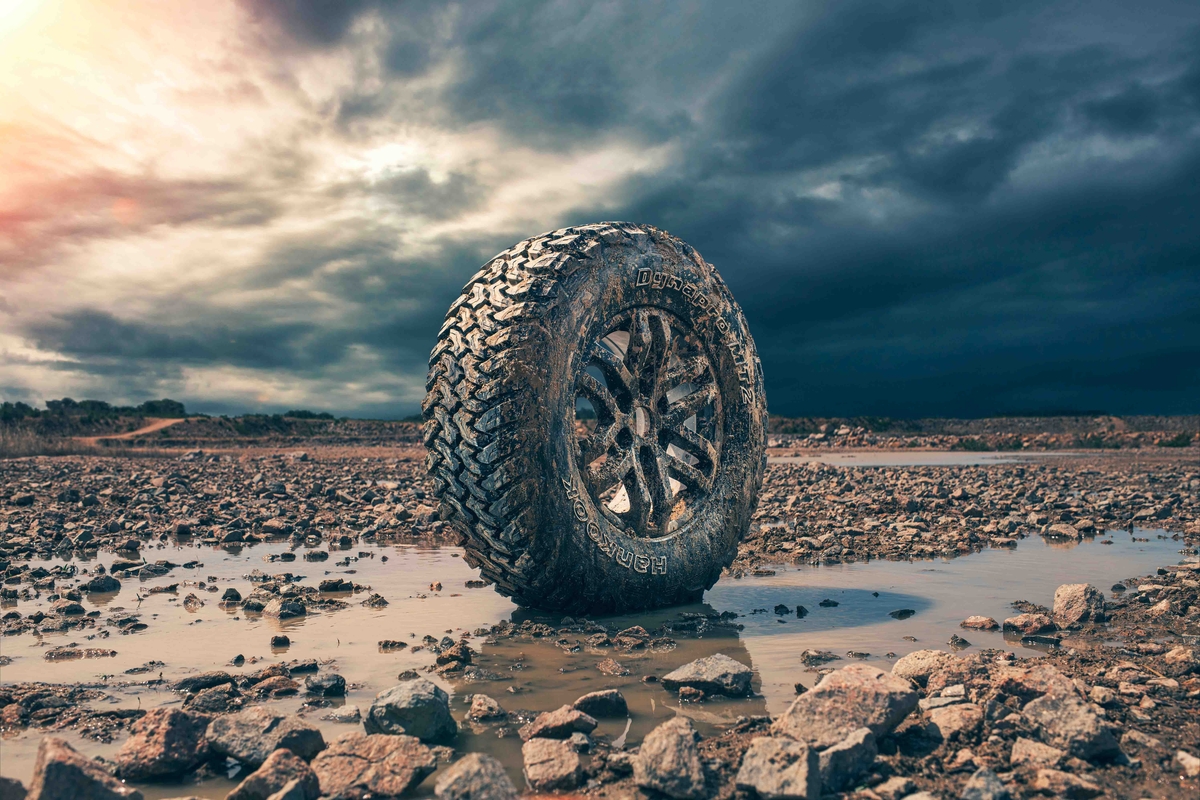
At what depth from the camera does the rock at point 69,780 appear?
6.22 feet

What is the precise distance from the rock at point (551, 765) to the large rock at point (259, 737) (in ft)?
2.10

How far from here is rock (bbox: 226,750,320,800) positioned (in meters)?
2.01

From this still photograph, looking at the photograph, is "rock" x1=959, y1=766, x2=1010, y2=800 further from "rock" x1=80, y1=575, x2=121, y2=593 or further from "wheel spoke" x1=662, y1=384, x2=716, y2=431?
"rock" x1=80, y1=575, x2=121, y2=593

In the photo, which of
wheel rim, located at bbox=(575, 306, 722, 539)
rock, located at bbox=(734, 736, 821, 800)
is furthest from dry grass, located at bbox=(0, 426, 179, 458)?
rock, located at bbox=(734, 736, 821, 800)

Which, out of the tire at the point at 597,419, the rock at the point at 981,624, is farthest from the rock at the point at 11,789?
the rock at the point at 981,624

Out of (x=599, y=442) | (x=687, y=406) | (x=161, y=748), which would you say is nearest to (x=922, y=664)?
(x=599, y=442)

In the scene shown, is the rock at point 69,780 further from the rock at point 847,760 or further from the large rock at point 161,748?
the rock at point 847,760

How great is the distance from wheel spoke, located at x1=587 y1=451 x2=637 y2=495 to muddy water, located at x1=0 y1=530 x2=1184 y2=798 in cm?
75

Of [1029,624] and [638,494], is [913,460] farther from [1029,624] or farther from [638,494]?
[1029,624]

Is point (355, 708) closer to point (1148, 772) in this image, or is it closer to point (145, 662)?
point (145, 662)

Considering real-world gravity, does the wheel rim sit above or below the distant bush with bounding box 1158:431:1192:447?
above

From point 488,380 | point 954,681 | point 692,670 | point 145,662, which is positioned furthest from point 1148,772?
point 145,662

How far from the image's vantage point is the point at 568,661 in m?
3.41

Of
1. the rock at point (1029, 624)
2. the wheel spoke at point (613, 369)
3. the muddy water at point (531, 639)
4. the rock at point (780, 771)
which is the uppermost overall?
the wheel spoke at point (613, 369)
